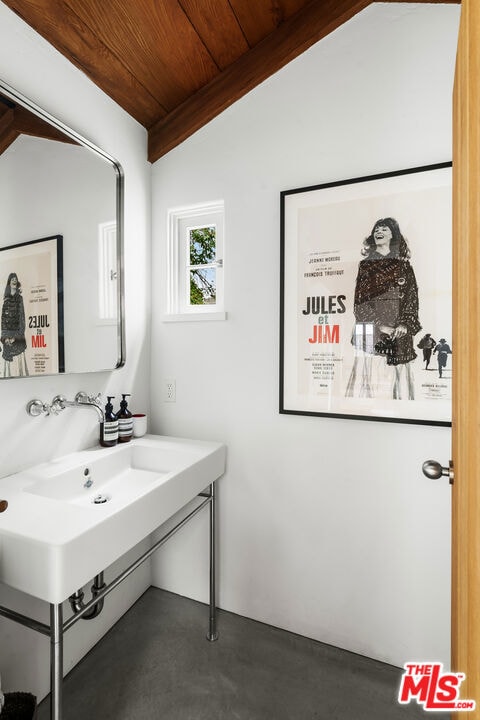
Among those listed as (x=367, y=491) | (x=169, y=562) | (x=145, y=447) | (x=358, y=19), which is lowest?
(x=169, y=562)

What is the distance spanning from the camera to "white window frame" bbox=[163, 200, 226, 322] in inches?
70.4

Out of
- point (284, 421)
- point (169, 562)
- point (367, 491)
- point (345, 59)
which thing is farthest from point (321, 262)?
point (169, 562)

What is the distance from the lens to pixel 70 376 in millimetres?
1464

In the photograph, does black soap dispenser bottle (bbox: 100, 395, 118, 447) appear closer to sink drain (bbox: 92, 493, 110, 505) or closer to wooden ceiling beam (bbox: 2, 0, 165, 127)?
sink drain (bbox: 92, 493, 110, 505)

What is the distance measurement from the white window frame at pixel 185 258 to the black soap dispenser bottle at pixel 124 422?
0.47 m

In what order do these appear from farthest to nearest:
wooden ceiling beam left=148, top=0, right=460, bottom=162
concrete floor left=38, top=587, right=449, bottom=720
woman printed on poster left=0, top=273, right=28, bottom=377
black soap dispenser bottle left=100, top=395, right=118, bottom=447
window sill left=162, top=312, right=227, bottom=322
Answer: window sill left=162, top=312, right=227, bottom=322 < black soap dispenser bottle left=100, top=395, right=118, bottom=447 < wooden ceiling beam left=148, top=0, right=460, bottom=162 < concrete floor left=38, top=587, right=449, bottom=720 < woman printed on poster left=0, top=273, right=28, bottom=377

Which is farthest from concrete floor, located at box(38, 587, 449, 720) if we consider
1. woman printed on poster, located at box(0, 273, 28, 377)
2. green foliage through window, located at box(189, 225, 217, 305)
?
green foliage through window, located at box(189, 225, 217, 305)

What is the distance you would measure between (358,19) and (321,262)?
37.3 inches

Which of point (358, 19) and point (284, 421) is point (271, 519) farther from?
point (358, 19)

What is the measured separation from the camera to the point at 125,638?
63.4 inches

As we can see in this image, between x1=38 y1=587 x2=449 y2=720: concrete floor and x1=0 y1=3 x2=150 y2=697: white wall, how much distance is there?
13 cm

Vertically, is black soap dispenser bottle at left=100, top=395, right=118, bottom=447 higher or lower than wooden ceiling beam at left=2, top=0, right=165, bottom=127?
lower

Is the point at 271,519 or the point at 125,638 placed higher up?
the point at 271,519

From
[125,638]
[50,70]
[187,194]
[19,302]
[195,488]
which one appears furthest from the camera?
[187,194]
